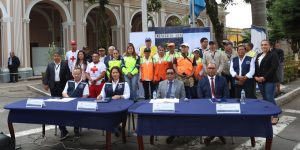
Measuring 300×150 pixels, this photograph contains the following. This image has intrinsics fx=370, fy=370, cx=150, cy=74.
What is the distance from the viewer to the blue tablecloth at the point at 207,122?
513 cm

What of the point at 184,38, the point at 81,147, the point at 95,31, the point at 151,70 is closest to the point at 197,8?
the point at 184,38

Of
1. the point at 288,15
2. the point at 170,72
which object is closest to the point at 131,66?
the point at 170,72

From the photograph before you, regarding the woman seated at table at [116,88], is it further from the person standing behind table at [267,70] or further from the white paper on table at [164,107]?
the person standing behind table at [267,70]

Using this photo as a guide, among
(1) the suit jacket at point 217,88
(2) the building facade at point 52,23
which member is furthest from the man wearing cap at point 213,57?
(2) the building facade at point 52,23

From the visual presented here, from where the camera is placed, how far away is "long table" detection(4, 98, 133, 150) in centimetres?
572

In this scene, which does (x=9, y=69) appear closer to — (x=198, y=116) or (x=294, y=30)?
(x=294, y=30)

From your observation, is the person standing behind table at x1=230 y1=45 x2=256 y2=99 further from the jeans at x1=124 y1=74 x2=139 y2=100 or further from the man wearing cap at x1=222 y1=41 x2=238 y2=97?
the jeans at x1=124 y1=74 x2=139 y2=100

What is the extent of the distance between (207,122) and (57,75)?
4.41m

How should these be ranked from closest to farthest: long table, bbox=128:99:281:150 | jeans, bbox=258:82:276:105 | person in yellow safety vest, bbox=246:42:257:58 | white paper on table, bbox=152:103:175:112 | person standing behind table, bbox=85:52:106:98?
1. long table, bbox=128:99:281:150
2. white paper on table, bbox=152:103:175:112
3. jeans, bbox=258:82:276:105
4. person in yellow safety vest, bbox=246:42:257:58
5. person standing behind table, bbox=85:52:106:98

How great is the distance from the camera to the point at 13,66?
20.2 metres

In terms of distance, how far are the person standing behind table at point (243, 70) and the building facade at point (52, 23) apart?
951 centimetres

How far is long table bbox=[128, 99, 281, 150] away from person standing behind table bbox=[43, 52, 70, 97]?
3547 mm

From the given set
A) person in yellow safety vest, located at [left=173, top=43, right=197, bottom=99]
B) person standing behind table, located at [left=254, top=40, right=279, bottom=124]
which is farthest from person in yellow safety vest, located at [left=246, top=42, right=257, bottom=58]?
person in yellow safety vest, located at [left=173, top=43, right=197, bottom=99]

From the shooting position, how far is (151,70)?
906cm
